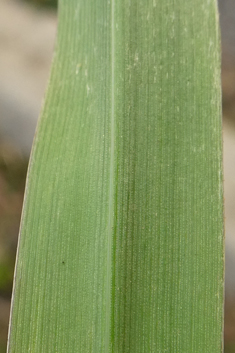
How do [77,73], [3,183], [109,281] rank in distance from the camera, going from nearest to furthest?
[109,281] → [77,73] → [3,183]

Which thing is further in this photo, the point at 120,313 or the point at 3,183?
the point at 3,183

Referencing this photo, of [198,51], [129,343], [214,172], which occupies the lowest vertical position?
[129,343]

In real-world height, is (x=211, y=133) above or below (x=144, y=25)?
below

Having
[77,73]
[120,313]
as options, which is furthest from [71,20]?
[120,313]

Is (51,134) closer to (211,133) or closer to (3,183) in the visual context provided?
(211,133)

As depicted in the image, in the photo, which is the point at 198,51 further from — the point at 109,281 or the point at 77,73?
the point at 109,281

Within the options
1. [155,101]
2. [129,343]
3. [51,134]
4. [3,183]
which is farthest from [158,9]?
[3,183]

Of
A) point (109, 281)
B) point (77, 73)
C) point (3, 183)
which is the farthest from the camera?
point (3, 183)
